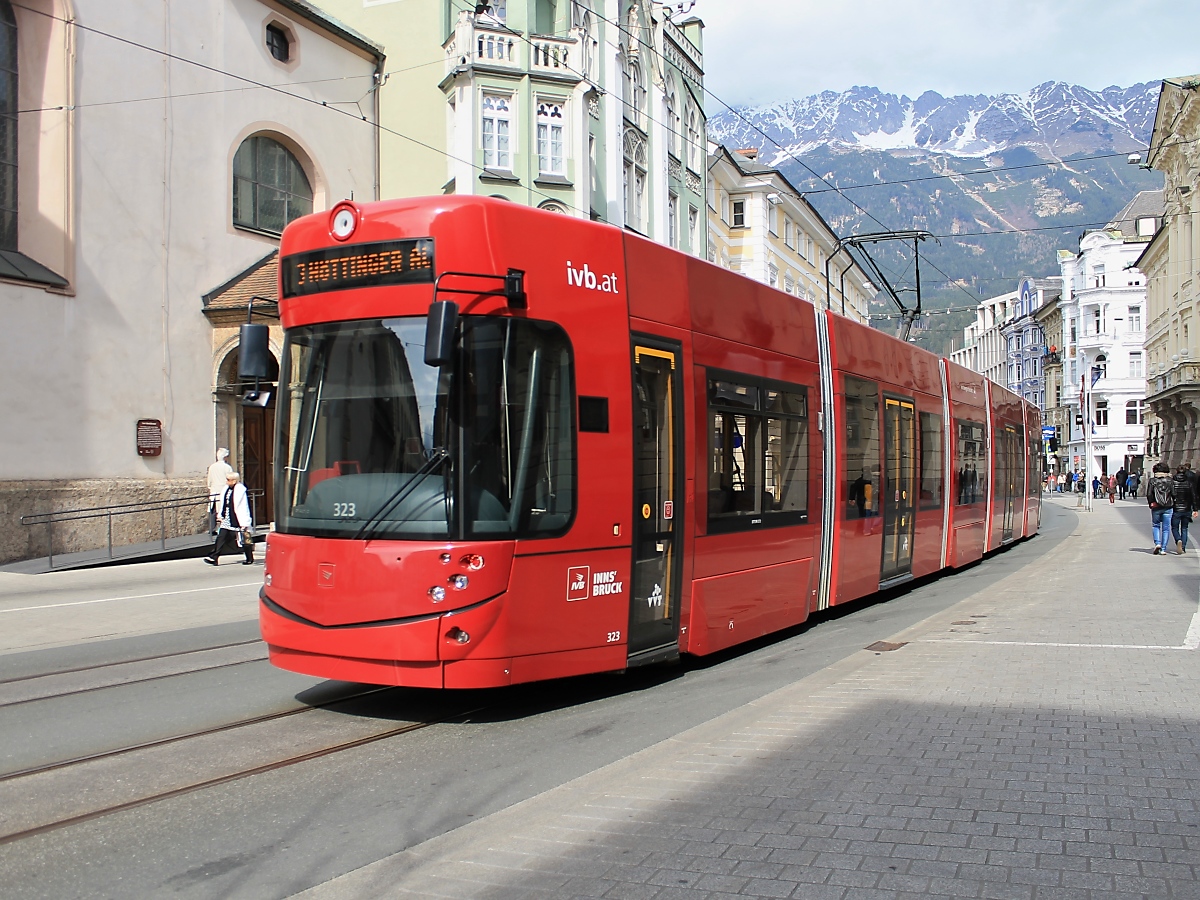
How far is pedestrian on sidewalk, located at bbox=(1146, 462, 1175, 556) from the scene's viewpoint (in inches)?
793

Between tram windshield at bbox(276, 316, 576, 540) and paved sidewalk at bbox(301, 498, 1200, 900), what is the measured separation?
1.83 metres

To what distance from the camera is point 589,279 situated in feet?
24.6

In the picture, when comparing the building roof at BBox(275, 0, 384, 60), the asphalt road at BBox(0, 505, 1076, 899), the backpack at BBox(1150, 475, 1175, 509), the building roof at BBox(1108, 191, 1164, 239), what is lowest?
the asphalt road at BBox(0, 505, 1076, 899)

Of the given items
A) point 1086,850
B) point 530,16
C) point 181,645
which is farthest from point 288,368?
point 530,16

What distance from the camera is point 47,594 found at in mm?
15375

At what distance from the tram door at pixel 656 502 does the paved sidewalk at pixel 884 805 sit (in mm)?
1110

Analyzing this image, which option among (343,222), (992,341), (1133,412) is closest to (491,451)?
(343,222)

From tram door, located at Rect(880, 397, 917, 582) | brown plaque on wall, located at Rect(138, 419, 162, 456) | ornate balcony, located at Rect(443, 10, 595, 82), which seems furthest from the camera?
ornate balcony, located at Rect(443, 10, 595, 82)

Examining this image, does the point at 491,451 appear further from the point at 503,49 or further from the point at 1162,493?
the point at 503,49

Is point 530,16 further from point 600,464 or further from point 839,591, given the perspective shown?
point 600,464

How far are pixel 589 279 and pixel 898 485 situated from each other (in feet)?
24.9

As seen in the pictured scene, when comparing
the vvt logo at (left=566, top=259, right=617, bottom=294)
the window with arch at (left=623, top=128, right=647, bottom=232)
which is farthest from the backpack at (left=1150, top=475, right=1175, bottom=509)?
the window with arch at (left=623, top=128, right=647, bottom=232)

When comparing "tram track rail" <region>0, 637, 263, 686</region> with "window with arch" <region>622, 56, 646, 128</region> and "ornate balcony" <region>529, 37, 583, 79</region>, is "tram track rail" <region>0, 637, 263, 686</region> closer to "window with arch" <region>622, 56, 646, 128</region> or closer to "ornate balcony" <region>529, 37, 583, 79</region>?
"ornate balcony" <region>529, 37, 583, 79</region>

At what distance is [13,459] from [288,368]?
14.9 metres
